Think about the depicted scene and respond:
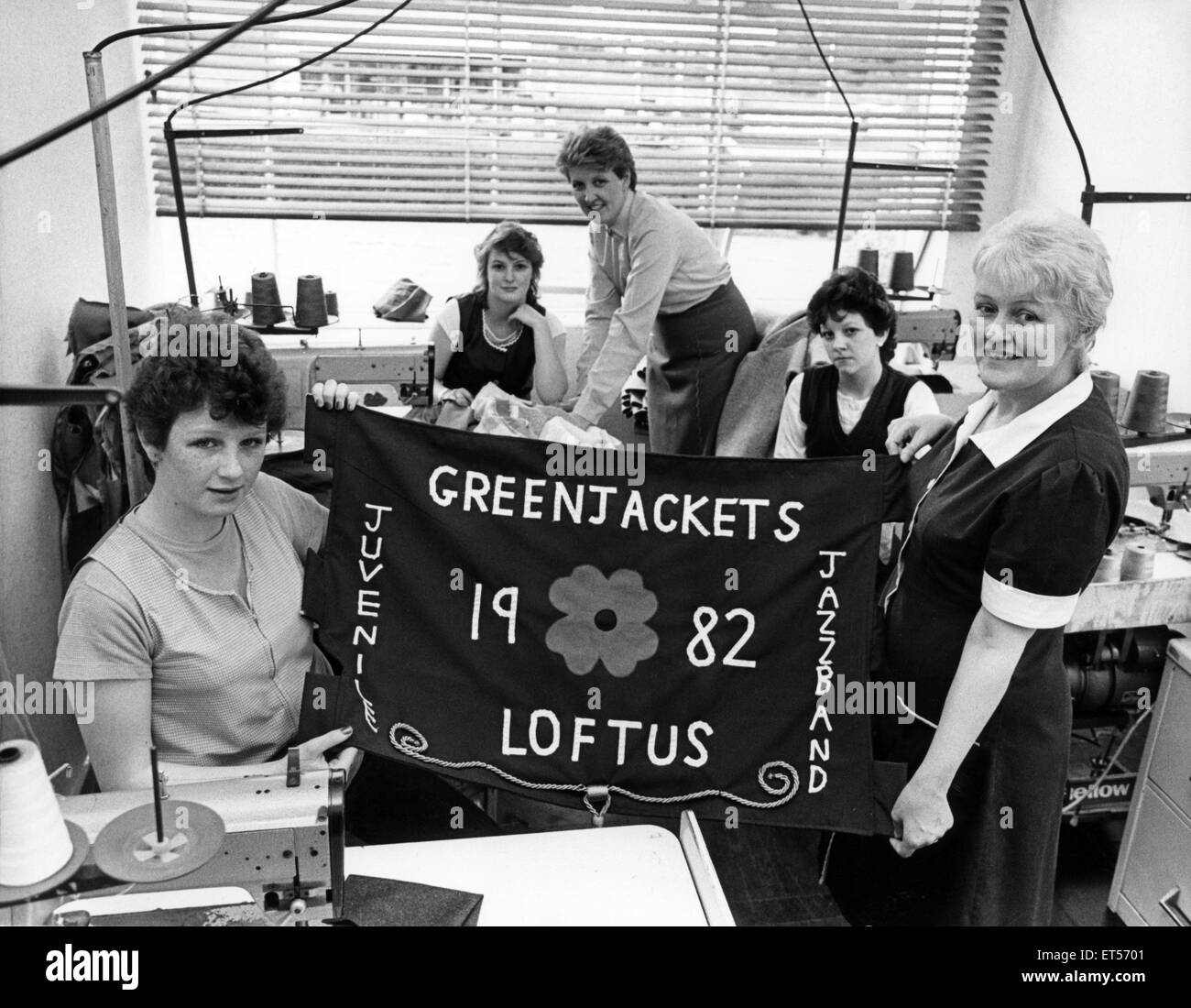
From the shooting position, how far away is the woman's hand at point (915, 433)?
1963 millimetres

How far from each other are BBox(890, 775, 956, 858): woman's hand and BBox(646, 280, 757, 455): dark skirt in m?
1.84

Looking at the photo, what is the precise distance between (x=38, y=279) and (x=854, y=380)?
192 centimetres

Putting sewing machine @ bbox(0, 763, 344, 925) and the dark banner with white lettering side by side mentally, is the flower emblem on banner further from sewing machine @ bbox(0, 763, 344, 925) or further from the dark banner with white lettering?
sewing machine @ bbox(0, 763, 344, 925)

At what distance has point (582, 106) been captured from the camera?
4359 millimetres

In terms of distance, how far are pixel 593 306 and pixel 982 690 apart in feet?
6.85

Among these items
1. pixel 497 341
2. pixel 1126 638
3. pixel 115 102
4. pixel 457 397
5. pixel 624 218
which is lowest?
pixel 1126 638

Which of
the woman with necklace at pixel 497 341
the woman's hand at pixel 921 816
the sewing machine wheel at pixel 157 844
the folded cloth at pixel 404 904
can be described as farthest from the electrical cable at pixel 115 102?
the woman with necklace at pixel 497 341

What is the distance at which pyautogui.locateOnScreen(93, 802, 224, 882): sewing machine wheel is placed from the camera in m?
1.20

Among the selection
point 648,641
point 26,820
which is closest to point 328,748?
point 648,641

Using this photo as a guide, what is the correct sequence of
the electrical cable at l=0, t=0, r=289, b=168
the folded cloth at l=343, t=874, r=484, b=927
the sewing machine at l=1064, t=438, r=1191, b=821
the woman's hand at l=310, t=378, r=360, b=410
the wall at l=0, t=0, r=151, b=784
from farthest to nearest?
1. the sewing machine at l=1064, t=438, r=1191, b=821
2. the wall at l=0, t=0, r=151, b=784
3. the woman's hand at l=310, t=378, r=360, b=410
4. the folded cloth at l=343, t=874, r=484, b=927
5. the electrical cable at l=0, t=0, r=289, b=168

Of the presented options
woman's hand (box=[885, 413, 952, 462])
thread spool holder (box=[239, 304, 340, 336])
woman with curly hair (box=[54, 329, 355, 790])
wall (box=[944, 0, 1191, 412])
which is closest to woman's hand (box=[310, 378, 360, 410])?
woman with curly hair (box=[54, 329, 355, 790])

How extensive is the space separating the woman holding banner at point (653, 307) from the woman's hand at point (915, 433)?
3.94 ft

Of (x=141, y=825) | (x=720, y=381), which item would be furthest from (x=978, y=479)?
(x=720, y=381)

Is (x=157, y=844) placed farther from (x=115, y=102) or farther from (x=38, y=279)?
(x=38, y=279)
